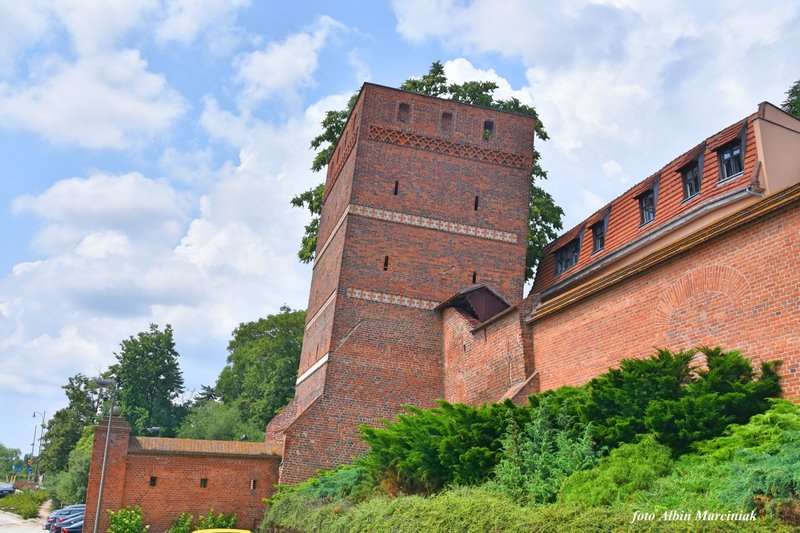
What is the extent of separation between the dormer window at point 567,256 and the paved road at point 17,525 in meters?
24.1

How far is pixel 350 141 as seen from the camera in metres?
26.2

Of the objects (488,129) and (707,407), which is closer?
(707,407)

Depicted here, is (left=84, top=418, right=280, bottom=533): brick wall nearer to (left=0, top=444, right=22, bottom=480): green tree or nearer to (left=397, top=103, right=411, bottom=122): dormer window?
(left=397, top=103, right=411, bottom=122): dormer window

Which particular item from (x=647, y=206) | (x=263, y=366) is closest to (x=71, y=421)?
(x=263, y=366)

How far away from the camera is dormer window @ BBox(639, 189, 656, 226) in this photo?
67.7 ft

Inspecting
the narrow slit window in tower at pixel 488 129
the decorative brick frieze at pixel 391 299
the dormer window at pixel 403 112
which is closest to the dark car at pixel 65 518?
the decorative brick frieze at pixel 391 299

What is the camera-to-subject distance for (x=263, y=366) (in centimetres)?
5022

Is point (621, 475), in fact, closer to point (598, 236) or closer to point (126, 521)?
point (598, 236)

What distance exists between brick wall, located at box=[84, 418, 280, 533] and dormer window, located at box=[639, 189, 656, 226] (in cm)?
1267

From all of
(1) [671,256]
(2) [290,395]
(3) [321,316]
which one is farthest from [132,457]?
(2) [290,395]

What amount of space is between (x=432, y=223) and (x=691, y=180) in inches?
322

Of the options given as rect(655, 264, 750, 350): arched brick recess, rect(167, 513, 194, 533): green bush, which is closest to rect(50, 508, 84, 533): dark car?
rect(167, 513, 194, 533): green bush

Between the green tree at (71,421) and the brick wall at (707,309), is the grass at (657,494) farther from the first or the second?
the green tree at (71,421)

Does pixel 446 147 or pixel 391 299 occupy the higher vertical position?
pixel 446 147
